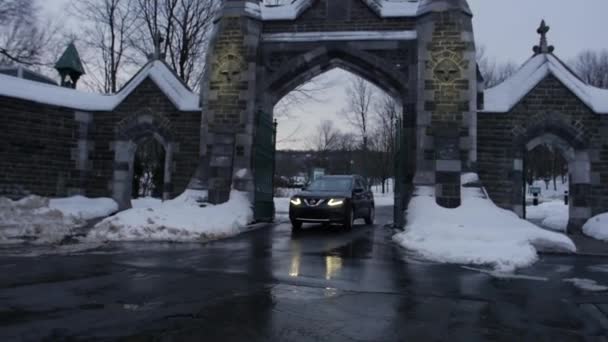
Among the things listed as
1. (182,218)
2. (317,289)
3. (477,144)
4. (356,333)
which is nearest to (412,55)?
(477,144)

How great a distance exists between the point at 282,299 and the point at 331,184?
30.9ft

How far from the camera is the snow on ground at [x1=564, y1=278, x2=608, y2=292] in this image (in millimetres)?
6109

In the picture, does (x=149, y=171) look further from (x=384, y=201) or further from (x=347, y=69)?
(x=347, y=69)

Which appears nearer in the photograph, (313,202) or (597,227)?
(313,202)

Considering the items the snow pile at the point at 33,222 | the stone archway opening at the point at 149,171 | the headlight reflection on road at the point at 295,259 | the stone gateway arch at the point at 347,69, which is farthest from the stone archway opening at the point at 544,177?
the snow pile at the point at 33,222

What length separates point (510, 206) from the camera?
46.2 ft

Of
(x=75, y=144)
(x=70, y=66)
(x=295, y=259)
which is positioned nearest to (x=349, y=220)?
(x=295, y=259)

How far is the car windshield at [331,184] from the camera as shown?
1402 cm

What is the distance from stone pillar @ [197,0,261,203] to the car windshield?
2108mm

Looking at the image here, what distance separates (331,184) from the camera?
1434 centimetres

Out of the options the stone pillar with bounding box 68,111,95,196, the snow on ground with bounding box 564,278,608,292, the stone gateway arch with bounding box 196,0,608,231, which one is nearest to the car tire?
the stone gateway arch with bounding box 196,0,608,231

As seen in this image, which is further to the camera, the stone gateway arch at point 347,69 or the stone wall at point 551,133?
the stone wall at point 551,133

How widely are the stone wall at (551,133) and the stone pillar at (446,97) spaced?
1013 mm

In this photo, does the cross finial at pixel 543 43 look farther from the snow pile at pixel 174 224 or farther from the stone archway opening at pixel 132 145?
the stone archway opening at pixel 132 145
